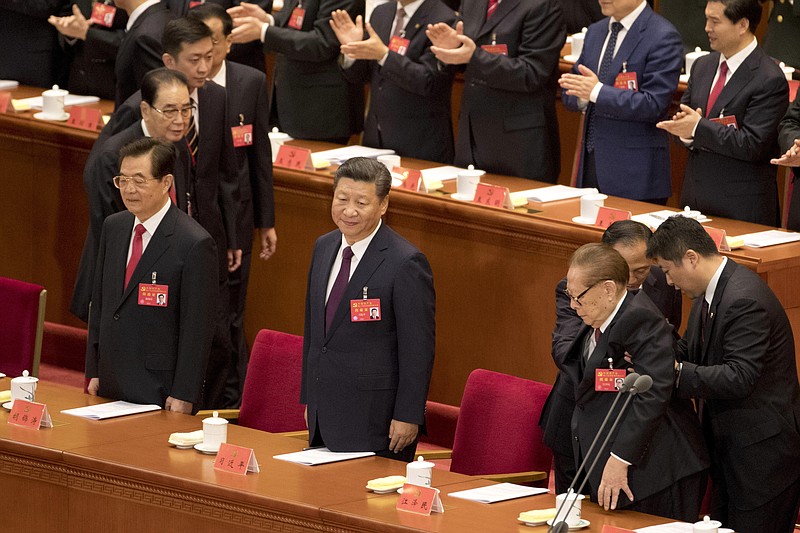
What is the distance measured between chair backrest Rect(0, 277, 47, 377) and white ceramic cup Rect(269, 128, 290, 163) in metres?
1.63

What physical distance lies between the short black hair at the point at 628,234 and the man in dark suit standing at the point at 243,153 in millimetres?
1785

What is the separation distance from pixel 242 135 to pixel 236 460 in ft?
6.68

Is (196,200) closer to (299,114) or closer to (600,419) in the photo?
(299,114)

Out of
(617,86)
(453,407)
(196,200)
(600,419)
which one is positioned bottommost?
(453,407)

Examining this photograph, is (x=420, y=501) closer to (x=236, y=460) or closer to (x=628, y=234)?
(x=236, y=460)

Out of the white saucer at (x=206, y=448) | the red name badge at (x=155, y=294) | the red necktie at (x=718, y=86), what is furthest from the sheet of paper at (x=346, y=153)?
the white saucer at (x=206, y=448)

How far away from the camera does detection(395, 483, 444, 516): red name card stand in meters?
3.95

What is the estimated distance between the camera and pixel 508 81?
6500 mm

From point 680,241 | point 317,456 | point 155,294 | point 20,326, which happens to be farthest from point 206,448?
point 680,241

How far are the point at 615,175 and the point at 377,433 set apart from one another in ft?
7.32

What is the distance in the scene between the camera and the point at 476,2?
6.71 m

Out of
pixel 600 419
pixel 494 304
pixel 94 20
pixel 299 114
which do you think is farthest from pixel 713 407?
pixel 94 20

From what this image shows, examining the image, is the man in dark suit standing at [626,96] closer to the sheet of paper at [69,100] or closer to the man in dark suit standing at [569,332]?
the man in dark suit standing at [569,332]

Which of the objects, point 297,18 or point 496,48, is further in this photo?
point 297,18
